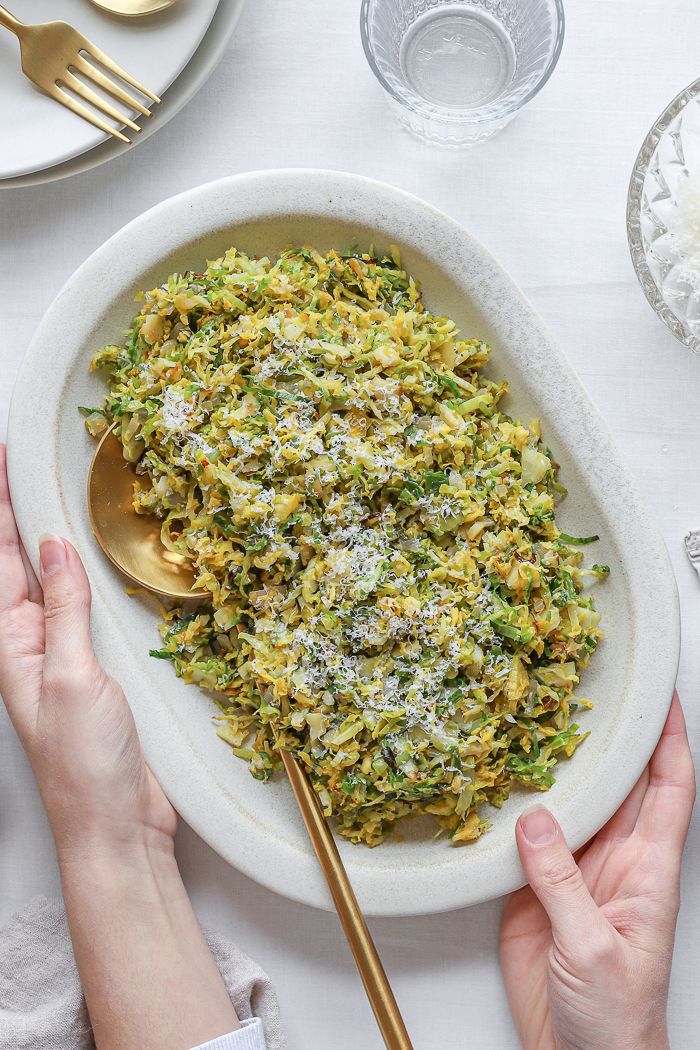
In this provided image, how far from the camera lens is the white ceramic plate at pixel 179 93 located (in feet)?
6.91

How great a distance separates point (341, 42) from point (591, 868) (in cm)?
206

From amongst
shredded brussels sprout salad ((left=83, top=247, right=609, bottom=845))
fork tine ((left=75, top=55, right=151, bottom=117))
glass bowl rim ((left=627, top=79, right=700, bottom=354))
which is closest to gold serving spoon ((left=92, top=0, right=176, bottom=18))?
fork tine ((left=75, top=55, right=151, bottom=117))

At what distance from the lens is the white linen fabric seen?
2.08m

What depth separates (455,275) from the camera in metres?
1.99

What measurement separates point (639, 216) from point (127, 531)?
137cm

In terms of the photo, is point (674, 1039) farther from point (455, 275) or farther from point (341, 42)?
point (341, 42)

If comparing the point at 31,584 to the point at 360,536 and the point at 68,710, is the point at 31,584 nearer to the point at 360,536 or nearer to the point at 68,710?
the point at 68,710

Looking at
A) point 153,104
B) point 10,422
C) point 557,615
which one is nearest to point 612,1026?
point 557,615

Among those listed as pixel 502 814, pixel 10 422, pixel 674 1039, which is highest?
pixel 10 422

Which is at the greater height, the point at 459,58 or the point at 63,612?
the point at 459,58

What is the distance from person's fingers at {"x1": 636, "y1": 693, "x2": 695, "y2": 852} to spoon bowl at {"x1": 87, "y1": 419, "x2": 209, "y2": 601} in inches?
43.1

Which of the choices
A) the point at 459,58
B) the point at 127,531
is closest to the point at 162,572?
the point at 127,531

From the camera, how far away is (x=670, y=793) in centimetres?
201

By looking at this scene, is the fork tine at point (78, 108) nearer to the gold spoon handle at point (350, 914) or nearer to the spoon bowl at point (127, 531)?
the spoon bowl at point (127, 531)
